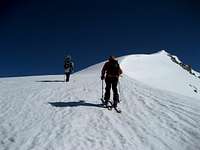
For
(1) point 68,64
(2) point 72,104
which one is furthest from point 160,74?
(2) point 72,104

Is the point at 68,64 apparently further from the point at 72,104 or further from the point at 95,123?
the point at 95,123

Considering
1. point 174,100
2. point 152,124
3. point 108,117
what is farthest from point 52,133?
point 174,100

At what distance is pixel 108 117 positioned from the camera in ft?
42.7

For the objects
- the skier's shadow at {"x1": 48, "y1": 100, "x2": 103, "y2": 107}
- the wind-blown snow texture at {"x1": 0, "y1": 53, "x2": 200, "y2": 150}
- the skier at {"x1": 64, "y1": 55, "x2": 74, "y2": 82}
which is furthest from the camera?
the skier at {"x1": 64, "y1": 55, "x2": 74, "y2": 82}

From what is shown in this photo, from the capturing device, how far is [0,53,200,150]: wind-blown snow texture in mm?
10578

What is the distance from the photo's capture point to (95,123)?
40.3 ft

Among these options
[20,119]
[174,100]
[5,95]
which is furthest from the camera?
[5,95]

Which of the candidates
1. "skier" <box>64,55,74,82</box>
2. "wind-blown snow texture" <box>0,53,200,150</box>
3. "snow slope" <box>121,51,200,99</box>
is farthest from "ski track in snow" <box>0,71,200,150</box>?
"snow slope" <box>121,51,200,99</box>

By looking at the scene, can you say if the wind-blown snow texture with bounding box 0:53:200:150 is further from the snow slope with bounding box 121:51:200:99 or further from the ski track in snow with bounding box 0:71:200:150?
the snow slope with bounding box 121:51:200:99

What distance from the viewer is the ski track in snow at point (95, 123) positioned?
34.7 feet

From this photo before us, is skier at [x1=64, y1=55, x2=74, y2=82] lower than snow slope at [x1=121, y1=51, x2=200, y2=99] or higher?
higher

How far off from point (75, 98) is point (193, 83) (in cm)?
6414

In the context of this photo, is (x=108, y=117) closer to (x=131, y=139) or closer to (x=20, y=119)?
(x=131, y=139)

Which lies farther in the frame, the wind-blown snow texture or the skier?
the skier
